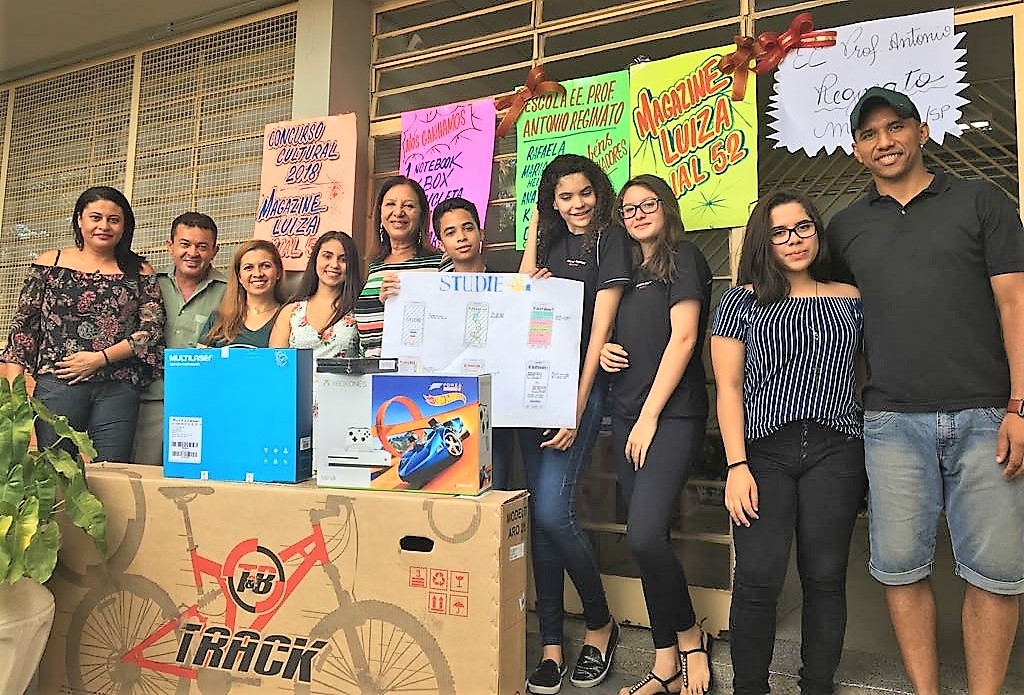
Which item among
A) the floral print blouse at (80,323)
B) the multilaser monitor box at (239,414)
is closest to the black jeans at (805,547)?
the multilaser monitor box at (239,414)

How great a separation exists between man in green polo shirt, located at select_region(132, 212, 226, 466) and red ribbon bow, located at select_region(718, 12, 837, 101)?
6.47 feet

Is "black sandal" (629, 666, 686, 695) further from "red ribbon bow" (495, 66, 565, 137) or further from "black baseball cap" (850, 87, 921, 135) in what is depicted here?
"red ribbon bow" (495, 66, 565, 137)

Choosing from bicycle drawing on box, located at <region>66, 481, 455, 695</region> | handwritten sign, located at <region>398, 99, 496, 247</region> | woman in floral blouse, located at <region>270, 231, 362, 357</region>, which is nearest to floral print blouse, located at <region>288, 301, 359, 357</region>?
woman in floral blouse, located at <region>270, 231, 362, 357</region>

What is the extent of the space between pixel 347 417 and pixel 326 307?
2.82ft

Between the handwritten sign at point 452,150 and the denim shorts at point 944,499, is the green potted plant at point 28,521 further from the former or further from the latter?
the denim shorts at point 944,499

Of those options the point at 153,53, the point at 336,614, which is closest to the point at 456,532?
the point at 336,614

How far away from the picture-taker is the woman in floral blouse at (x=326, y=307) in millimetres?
2498

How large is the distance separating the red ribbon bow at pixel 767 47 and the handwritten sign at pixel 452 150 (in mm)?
915

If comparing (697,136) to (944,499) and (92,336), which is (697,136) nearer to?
(944,499)

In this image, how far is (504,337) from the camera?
2191 millimetres

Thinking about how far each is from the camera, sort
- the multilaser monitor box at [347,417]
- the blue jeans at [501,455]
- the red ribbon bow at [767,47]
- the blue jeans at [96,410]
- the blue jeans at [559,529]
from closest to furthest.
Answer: the multilaser monitor box at [347,417] < the blue jeans at [559,529] < the blue jeans at [501,455] < the red ribbon bow at [767,47] < the blue jeans at [96,410]

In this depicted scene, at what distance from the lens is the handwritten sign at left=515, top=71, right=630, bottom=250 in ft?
9.20

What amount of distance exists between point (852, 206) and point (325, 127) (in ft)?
6.95

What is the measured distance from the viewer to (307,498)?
180 centimetres
